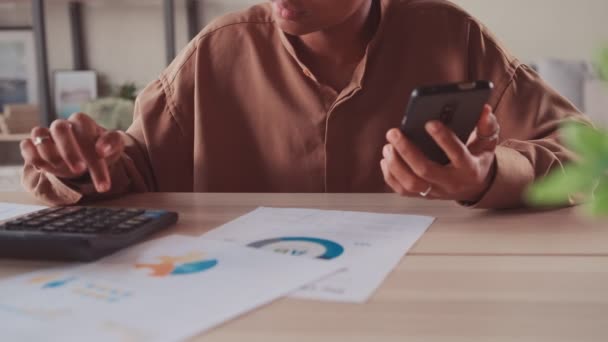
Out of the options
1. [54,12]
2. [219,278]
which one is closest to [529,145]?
[219,278]

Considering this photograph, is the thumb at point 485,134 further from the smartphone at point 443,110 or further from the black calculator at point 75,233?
the black calculator at point 75,233

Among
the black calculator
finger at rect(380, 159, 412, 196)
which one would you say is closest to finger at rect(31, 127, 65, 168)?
the black calculator

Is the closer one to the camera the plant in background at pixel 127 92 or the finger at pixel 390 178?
the finger at pixel 390 178

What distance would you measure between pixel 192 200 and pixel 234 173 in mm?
221

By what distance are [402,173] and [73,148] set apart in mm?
359

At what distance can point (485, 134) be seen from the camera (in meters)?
0.63

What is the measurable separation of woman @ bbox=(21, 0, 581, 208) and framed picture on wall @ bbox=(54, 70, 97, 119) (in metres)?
1.92

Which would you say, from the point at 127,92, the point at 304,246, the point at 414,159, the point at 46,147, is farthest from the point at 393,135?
the point at 127,92

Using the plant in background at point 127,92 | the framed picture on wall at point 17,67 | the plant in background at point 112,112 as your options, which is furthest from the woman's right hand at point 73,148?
the framed picture on wall at point 17,67

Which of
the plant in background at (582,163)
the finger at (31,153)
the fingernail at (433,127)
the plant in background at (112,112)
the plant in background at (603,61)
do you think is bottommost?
the plant in background at (112,112)

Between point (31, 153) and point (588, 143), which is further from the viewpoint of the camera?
point (31, 153)

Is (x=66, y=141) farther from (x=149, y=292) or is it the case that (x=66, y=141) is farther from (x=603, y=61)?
(x=603, y=61)

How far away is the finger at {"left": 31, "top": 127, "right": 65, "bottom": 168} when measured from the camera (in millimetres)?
687

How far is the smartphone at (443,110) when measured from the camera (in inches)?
21.2
